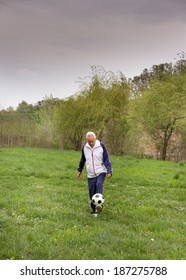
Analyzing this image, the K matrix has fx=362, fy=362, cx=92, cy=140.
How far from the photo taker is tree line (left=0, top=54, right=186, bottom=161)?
145 feet

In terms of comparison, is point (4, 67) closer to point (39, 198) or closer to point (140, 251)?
point (39, 198)

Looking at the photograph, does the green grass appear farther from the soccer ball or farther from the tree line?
the tree line

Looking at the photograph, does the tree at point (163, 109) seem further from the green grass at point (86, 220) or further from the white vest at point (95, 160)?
the white vest at point (95, 160)

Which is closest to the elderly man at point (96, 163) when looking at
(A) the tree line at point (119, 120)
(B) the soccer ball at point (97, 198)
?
(B) the soccer ball at point (97, 198)

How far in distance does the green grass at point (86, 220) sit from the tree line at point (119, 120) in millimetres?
24471

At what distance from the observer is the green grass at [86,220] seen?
328 inches

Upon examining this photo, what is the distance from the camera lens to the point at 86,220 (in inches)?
441

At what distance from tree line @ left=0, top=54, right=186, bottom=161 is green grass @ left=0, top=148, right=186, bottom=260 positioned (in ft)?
80.3

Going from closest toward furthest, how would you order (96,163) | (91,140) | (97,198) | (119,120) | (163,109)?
(97,198) → (91,140) → (96,163) → (163,109) → (119,120)

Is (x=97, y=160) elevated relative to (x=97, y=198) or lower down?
elevated

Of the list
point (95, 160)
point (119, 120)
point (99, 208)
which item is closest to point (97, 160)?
point (95, 160)

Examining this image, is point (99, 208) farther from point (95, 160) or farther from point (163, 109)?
point (163, 109)

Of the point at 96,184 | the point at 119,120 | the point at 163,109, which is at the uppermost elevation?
the point at 163,109

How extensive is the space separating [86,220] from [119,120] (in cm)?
3625
